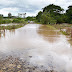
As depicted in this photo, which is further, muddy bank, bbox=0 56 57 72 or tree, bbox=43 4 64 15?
tree, bbox=43 4 64 15

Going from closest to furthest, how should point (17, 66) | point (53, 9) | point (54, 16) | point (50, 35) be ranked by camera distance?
1. point (17, 66)
2. point (50, 35)
3. point (54, 16)
4. point (53, 9)

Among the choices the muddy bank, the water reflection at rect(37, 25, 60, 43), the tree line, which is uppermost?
the tree line

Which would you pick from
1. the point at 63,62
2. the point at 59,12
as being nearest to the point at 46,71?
the point at 63,62

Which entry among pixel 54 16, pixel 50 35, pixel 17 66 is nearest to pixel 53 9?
pixel 54 16

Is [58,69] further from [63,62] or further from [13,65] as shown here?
[13,65]

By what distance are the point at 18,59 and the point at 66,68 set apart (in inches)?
70.1

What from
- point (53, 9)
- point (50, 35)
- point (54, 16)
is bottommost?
point (50, 35)

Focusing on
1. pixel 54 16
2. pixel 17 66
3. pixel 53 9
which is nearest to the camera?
pixel 17 66

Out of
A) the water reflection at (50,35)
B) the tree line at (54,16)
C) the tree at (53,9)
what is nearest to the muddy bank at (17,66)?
the water reflection at (50,35)

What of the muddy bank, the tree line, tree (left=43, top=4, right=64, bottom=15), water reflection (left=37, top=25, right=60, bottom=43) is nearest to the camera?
the muddy bank

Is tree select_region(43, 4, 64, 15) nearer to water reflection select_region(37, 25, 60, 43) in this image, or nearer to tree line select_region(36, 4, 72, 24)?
tree line select_region(36, 4, 72, 24)

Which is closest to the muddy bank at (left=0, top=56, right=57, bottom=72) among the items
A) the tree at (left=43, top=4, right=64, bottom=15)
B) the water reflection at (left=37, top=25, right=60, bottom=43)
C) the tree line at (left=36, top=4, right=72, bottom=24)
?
the water reflection at (left=37, top=25, right=60, bottom=43)

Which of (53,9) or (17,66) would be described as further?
(53,9)

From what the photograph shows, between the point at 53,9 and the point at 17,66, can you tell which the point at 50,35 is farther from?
the point at 53,9
